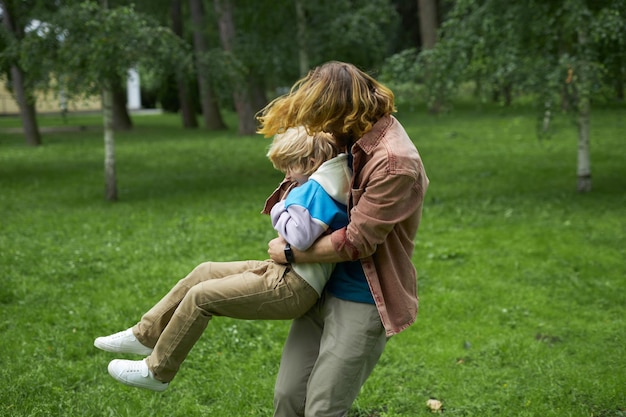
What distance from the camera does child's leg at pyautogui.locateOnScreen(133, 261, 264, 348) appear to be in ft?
10.8

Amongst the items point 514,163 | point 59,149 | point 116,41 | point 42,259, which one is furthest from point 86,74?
point 59,149

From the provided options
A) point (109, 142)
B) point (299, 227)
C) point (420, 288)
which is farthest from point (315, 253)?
point (109, 142)

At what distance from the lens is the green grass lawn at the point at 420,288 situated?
4.98 metres

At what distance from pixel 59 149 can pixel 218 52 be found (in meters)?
9.88

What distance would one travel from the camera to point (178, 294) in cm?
332

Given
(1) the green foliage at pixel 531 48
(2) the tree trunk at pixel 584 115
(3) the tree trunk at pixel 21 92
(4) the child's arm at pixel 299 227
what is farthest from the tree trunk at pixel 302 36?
(4) the child's arm at pixel 299 227

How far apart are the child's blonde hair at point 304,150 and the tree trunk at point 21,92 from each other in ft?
32.1

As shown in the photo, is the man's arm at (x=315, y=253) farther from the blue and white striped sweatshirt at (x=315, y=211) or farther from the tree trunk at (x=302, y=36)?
the tree trunk at (x=302, y=36)

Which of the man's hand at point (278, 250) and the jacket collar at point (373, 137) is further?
the man's hand at point (278, 250)

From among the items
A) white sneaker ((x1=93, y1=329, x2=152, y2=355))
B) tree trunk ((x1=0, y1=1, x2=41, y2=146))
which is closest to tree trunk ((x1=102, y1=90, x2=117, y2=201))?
tree trunk ((x1=0, y1=1, x2=41, y2=146))

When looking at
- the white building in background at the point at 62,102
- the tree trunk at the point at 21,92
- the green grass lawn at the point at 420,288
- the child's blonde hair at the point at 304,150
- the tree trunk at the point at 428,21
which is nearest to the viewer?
the child's blonde hair at the point at 304,150

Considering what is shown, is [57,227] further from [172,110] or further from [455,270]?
[172,110]

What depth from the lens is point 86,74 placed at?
1120 centimetres

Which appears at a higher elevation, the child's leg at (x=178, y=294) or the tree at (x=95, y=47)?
the tree at (x=95, y=47)
